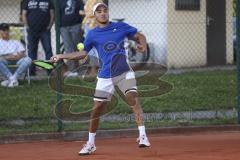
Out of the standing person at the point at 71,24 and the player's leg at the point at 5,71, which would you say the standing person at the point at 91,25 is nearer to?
the standing person at the point at 71,24

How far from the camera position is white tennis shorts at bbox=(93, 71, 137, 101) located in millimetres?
10727

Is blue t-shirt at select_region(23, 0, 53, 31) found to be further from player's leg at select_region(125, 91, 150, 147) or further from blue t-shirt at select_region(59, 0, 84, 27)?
player's leg at select_region(125, 91, 150, 147)

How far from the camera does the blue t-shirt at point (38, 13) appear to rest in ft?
57.0

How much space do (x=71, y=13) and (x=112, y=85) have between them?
7.30m

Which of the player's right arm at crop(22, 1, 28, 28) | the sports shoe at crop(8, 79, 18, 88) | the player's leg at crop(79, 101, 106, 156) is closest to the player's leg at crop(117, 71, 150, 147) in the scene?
the player's leg at crop(79, 101, 106, 156)

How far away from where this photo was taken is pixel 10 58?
16484mm

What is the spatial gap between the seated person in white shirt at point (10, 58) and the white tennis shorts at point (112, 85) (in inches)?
222

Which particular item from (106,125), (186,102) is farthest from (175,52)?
(106,125)

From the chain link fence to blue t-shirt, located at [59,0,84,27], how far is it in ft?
2.21

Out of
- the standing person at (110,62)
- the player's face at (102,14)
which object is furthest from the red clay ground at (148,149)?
the player's face at (102,14)

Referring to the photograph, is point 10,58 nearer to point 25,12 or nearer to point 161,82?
point 25,12

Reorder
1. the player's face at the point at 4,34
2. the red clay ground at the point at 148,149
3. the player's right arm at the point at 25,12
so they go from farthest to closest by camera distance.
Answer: the player's right arm at the point at 25,12 < the player's face at the point at 4,34 < the red clay ground at the point at 148,149

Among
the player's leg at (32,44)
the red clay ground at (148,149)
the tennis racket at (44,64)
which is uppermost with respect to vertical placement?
the tennis racket at (44,64)

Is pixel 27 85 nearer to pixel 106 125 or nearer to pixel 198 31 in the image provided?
pixel 106 125
